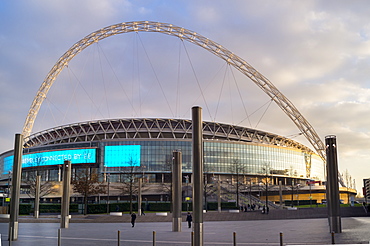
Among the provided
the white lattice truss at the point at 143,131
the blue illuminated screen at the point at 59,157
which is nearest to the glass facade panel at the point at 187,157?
the blue illuminated screen at the point at 59,157

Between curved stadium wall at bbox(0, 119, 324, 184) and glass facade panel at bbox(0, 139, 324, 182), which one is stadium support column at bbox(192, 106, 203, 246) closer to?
curved stadium wall at bbox(0, 119, 324, 184)

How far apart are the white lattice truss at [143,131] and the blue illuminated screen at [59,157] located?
30.2ft

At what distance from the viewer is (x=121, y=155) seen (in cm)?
11819

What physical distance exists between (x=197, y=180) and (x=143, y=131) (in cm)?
10971

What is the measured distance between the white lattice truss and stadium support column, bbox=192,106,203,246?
10184 centimetres

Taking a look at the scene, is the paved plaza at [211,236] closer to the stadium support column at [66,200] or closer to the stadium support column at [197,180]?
the stadium support column at [197,180]

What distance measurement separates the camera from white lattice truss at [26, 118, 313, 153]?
130 metres

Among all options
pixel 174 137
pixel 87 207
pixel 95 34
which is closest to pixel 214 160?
pixel 174 137

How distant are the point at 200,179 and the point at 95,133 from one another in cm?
11276

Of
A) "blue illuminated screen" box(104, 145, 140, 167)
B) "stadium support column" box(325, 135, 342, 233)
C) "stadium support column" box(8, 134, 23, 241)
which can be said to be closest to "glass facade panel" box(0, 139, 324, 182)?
"blue illuminated screen" box(104, 145, 140, 167)

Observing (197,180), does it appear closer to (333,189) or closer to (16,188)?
(16,188)

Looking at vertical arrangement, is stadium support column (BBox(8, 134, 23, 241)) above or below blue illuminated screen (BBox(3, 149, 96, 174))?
below

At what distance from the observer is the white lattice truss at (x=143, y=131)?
13000cm

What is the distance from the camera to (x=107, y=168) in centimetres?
11812
